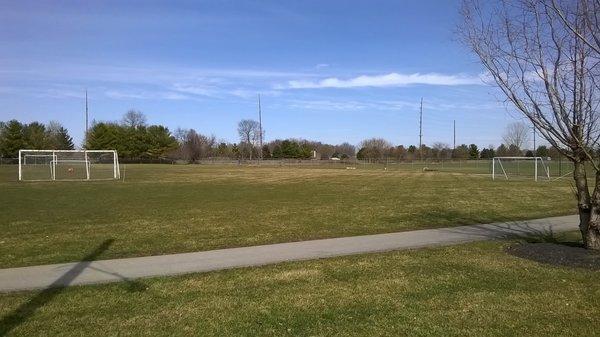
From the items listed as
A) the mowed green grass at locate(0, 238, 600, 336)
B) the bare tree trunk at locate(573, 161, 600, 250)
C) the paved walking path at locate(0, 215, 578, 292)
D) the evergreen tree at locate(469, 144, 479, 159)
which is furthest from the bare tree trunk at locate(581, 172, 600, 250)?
the evergreen tree at locate(469, 144, 479, 159)

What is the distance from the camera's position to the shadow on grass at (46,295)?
5.45 m

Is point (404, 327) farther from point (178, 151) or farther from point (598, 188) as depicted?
point (178, 151)

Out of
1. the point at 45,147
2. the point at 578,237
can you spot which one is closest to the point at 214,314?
the point at 578,237

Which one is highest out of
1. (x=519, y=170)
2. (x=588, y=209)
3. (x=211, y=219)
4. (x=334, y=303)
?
(x=588, y=209)

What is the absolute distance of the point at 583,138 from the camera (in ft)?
27.7

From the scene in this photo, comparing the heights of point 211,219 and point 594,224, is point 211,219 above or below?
below

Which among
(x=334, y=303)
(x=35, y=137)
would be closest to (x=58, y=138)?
(x=35, y=137)

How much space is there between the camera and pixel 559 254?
8289 millimetres

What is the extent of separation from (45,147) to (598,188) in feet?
371

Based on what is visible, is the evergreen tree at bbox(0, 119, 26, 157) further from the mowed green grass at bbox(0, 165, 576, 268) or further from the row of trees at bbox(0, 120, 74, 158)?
the mowed green grass at bbox(0, 165, 576, 268)

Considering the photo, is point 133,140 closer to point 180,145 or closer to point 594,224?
point 180,145

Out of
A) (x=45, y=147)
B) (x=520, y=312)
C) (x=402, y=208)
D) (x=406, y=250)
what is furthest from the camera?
(x=45, y=147)

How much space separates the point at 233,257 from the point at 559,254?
5.11 meters

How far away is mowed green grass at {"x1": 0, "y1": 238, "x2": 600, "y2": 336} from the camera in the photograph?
17.0 feet
